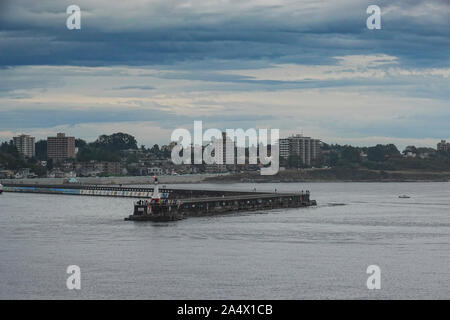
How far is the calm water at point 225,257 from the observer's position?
32625 millimetres

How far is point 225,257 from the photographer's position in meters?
40.9

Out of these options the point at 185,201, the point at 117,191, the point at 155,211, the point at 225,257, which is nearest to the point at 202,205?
the point at 185,201

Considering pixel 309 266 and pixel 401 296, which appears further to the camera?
pixel 309 266

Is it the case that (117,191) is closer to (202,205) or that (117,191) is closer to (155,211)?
(202,205)

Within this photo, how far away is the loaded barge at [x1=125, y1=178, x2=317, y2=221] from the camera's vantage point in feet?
199

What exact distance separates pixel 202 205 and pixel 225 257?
1108 inches

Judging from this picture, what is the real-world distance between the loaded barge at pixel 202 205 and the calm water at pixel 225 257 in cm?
165

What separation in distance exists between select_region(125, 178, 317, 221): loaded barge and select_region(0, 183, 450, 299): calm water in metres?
1.65

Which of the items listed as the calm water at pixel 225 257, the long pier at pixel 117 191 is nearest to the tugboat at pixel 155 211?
the calm water at pixel 225 257

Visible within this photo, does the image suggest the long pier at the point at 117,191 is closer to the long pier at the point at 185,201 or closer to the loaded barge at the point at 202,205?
the long pier at the point at 185,201

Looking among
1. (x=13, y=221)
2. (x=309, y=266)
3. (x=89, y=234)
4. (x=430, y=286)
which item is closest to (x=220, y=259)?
(x=309, y=266)
